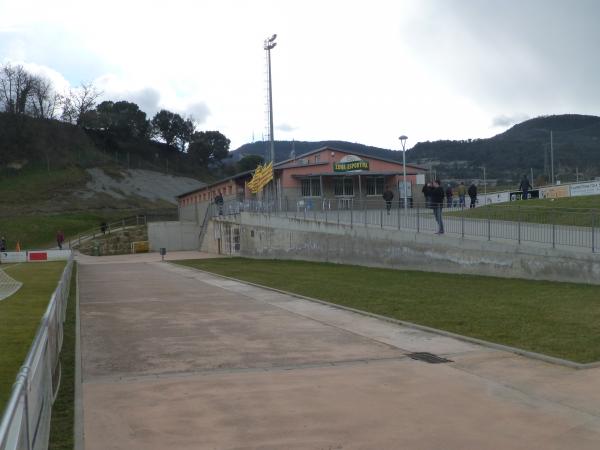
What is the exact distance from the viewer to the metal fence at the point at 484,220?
18.0m

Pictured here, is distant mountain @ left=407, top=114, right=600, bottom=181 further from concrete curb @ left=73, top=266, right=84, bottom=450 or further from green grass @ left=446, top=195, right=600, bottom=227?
concrete curb @ left=73, top=266, right=84, bottom=450

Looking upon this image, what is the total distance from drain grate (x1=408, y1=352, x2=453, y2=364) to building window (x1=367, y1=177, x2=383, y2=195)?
36.8m

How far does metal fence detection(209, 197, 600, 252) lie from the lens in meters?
18.0

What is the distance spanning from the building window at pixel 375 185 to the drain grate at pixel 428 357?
36784 millimetres

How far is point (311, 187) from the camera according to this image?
4469cm

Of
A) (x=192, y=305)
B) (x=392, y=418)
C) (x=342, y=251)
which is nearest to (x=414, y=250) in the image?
(x=342, y=251)

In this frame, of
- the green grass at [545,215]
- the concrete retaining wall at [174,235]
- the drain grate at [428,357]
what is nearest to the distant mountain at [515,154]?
the concrete retaining wall at [174,235]

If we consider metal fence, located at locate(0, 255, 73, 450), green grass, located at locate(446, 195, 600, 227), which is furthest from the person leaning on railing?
metal fence, located at locate(0, 255, 73, 450)

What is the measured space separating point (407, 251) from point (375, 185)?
2256 cm

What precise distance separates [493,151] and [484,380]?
4063 inches

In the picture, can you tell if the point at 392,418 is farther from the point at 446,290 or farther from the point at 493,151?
the point at 493,151

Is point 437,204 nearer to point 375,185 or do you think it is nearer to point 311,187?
point 311,187

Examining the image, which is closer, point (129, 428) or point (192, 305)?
point (129, 428)

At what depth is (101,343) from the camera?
10.8 meters
